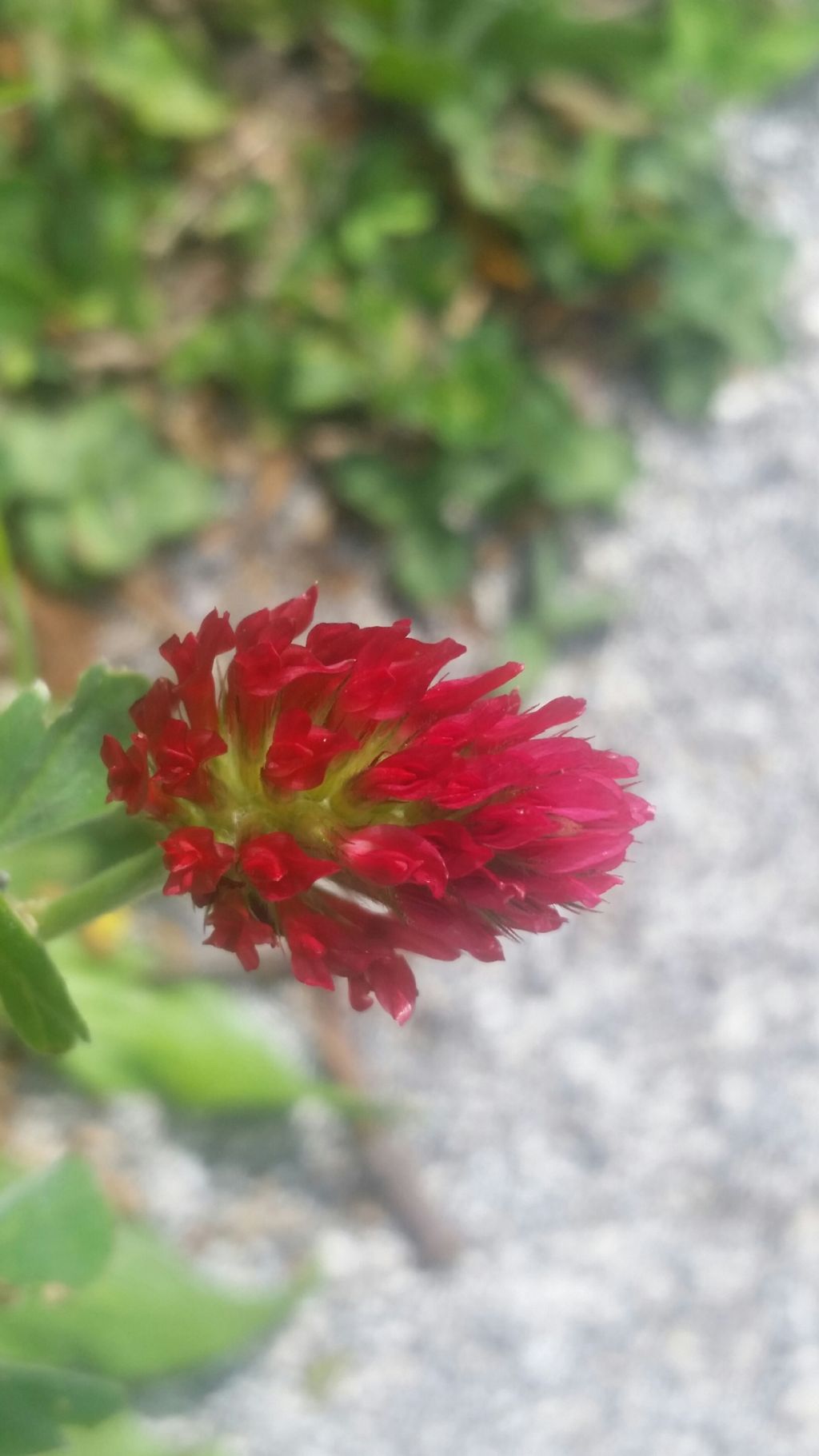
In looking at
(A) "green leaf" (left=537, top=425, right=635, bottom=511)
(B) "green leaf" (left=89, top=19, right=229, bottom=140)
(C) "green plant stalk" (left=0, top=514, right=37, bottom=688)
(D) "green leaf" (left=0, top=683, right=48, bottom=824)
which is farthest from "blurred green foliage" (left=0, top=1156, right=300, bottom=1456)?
(B) "green leaf" (left=89, top=19, right=229, bottom=140)

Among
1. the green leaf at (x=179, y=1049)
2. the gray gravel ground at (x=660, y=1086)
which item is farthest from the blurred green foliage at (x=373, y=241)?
the green leaf at (x=179, y=1049)

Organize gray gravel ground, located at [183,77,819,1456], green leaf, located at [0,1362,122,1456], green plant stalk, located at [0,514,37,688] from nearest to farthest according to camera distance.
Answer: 1. green leaf, located at [0,1362,122,1456]
2. green plant stalk, located at [0,514,37,688]
3. gray gravel ground, located at [183,77,819,1456]

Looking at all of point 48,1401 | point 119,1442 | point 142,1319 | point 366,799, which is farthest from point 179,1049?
point 366,799

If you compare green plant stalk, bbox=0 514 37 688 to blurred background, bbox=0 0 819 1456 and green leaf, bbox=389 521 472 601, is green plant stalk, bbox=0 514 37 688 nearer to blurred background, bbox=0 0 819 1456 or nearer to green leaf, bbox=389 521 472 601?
blurred background, bbox=0 0 819 1456

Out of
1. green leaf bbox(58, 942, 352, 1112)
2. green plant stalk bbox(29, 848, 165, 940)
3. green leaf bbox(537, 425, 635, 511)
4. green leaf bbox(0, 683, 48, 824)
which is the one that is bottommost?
green plant stalk bbox(29, 848, 165, 940)

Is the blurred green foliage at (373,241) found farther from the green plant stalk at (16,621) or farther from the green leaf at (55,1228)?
the green leaf at (55,1228)

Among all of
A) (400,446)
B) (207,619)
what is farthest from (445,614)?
(207,619)
